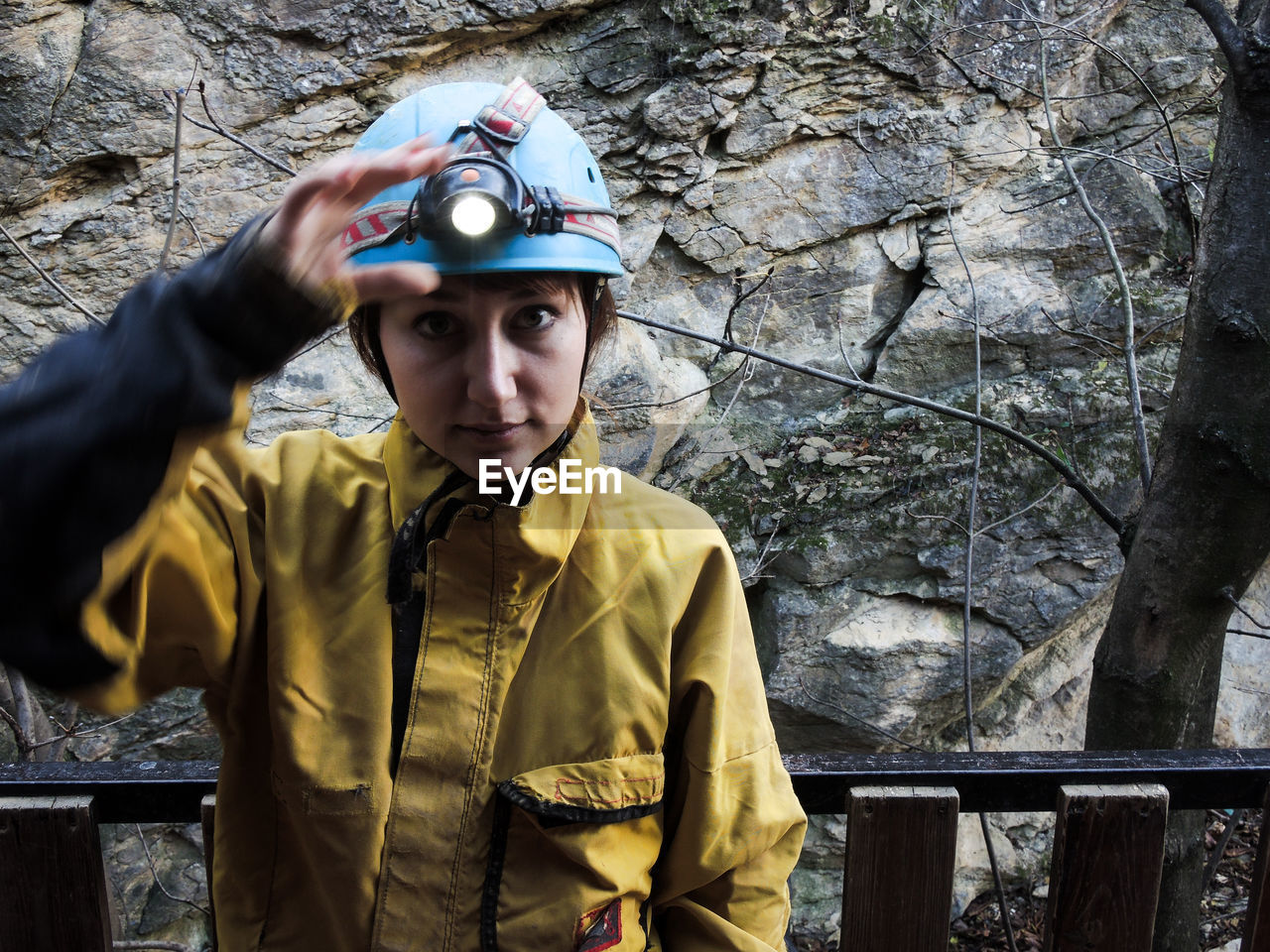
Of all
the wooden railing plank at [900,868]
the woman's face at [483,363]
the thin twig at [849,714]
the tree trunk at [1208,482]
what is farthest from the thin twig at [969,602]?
the woman's face at [483,363]

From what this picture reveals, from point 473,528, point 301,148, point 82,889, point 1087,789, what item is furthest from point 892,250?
point 82,889

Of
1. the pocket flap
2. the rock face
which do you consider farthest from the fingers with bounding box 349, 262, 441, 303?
the rock face

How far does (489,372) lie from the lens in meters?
1.03

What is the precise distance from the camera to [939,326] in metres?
3.86

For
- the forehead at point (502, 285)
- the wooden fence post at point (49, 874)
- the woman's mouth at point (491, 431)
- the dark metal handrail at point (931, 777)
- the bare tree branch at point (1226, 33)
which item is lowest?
the wooden fence post at point (49, 874)

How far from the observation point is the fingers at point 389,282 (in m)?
0.83

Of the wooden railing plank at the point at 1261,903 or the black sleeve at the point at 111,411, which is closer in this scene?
the black sleeve at the point at 111,411

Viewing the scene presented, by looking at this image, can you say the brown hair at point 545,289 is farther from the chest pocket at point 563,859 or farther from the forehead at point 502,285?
the chest pocket at point 563,859

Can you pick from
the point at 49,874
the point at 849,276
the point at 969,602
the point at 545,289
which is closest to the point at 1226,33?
the point at 545,289

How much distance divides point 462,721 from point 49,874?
659 mm

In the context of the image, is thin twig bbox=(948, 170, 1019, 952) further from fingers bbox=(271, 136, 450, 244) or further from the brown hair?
fingers bbox=(271, 136, 450, 244)

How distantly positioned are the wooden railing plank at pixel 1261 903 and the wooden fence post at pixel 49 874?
1.70 meters

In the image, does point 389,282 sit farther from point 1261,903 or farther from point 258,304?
point 1261,903

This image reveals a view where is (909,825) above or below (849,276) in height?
below
